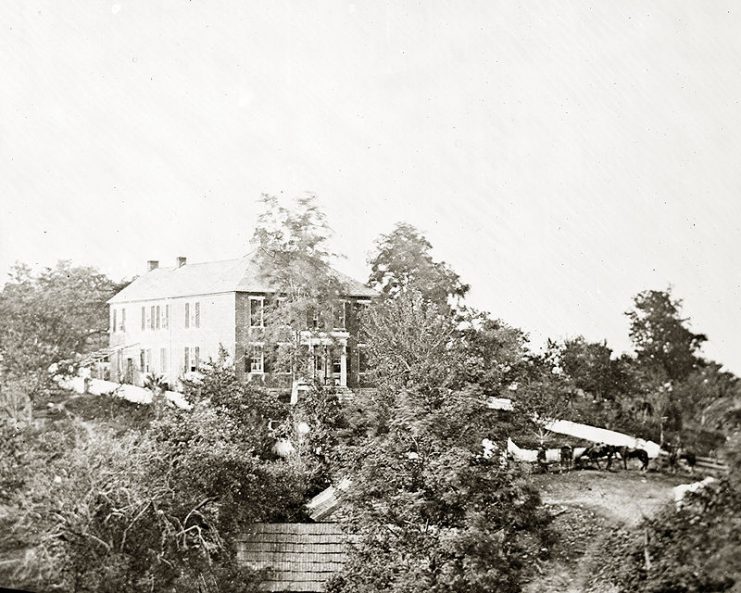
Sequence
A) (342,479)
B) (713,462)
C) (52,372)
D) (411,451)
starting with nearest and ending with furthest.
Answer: (713,462) → (411,451) → (342,479) → (52,372)

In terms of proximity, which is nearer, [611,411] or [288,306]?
[611,411]

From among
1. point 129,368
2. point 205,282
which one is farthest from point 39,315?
point 205,282

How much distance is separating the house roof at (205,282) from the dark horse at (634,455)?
102 inches

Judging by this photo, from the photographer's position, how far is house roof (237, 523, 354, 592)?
606cm

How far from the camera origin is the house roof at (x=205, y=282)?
22.6 ft

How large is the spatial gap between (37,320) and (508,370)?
16.1 feet

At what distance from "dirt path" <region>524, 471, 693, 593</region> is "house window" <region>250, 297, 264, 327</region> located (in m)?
3.03

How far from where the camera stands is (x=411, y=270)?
21.2 feet

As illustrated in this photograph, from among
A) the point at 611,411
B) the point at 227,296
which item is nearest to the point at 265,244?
the point at 227,296

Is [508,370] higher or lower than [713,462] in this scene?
higher

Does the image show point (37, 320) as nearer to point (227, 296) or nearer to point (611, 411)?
point (227, 296)

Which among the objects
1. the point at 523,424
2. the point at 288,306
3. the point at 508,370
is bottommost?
the point at 523,424

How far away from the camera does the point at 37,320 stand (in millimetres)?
7566

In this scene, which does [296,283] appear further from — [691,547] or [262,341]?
[691,547]
